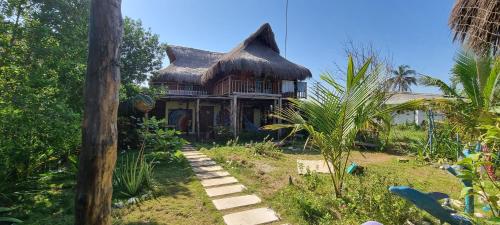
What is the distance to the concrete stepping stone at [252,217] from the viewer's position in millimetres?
3031

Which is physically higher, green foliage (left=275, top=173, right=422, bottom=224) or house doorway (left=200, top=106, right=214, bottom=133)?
house doorway (left=200, top=106, right=214, bottom=133)

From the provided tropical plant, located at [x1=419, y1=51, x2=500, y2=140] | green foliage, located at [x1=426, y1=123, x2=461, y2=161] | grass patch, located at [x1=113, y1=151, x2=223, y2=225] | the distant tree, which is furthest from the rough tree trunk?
the distant tree

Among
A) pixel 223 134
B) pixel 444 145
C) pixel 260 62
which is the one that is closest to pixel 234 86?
pixel 260 62

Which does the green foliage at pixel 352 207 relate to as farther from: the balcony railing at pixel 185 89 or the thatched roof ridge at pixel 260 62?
the balcony railing at pixel 185 89

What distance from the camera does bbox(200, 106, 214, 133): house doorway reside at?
1495cm

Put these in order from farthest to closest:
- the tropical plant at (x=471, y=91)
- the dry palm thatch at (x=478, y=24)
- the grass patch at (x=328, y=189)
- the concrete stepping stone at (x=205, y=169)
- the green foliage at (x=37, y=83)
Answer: the concrete stepping stone at (x=205, y=169)
the dry palm thatch at (x=478, y=24)
the green foliage at (x=37, y=83)
the tropical plant at (x=471, y=91)
the grass patch at (x=328, y=189)

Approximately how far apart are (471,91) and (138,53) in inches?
598

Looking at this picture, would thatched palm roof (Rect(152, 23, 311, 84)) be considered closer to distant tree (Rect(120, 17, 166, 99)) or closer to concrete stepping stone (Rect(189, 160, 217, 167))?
distant tree (Rect(120, 17, 166, 99))

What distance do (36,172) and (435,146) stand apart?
973 centimetres

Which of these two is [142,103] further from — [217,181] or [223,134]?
[223,134]

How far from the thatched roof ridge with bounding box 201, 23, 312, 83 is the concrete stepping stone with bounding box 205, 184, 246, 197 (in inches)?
327

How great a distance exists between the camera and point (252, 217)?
3168 mm

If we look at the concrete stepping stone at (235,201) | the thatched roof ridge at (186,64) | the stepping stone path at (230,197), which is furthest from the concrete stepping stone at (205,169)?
the thatched roof ridge at (186,64)

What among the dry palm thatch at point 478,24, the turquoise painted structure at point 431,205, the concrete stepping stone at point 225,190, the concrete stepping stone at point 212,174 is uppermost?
the dry palm thatch at point 478,24
